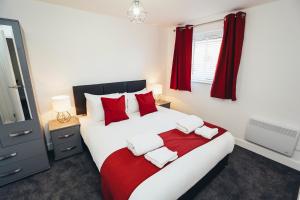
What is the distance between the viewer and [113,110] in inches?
93.4

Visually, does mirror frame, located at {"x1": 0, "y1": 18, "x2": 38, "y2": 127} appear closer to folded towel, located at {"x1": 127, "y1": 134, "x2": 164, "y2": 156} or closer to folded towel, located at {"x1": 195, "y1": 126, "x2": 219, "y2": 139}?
folded towel, located at {"x1": 127, "y1": 134, "x2": 164, "y2": 156}

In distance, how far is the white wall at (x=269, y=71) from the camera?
6.70 ft

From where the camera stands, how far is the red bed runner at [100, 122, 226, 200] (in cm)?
123

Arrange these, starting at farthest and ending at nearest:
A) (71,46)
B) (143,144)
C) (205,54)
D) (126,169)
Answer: (205,54) < (71,46) < (143,144) < (126,169)

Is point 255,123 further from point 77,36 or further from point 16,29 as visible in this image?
point 16,29

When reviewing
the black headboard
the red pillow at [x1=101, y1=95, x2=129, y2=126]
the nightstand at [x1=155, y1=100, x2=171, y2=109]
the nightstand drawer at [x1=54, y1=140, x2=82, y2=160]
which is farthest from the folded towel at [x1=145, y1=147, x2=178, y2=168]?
the nightstand at [x1=155, y1=100, x2=171, y2=109]

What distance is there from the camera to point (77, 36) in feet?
8.25

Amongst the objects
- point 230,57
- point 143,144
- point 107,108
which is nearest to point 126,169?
point 143,144

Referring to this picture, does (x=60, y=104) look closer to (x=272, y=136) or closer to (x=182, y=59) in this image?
(x=182, y=59)

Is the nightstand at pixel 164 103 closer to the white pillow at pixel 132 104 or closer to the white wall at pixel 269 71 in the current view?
the white pillow at pixel 132 104

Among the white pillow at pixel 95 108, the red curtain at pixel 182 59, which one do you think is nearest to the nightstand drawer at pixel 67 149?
the white pillow at pixel 95 108

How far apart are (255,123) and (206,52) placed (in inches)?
65.0

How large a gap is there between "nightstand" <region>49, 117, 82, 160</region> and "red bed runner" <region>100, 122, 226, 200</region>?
3.64 feet

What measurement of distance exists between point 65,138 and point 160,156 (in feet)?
5.46
